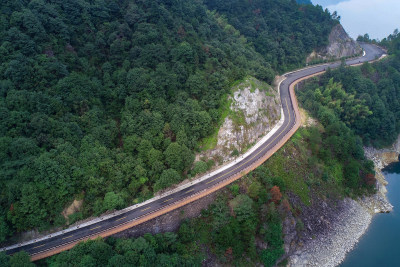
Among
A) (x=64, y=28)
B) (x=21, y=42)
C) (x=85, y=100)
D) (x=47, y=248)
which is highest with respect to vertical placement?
(x=64, y=28)

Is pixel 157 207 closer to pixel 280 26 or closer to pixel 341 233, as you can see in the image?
pixel 341 233

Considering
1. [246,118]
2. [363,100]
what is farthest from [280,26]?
[246,118]

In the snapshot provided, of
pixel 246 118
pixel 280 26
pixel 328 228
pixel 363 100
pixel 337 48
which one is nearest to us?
pixel 328 228

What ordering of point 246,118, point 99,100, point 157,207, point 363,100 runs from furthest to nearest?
point 363,100 < point 246,118 < point 99,100 < point 157,207

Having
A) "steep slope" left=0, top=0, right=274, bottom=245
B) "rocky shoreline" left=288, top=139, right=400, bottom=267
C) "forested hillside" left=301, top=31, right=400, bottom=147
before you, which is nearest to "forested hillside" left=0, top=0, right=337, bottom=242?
"steep slope" left=0, top=0, right=274, bottom=245

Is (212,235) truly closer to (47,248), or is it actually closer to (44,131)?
(47,248)

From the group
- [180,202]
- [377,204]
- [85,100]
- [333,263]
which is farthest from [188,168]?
[377,204]
